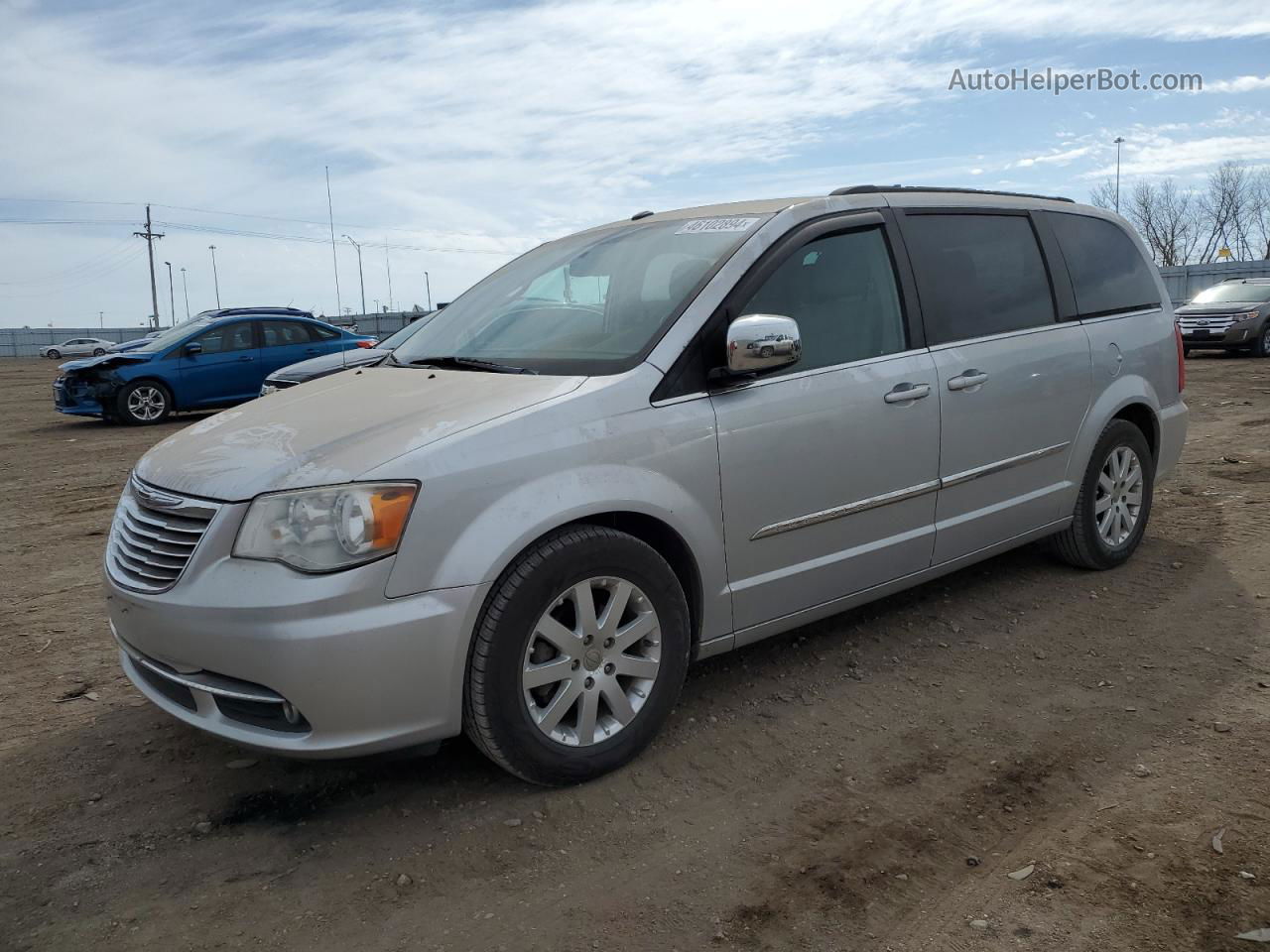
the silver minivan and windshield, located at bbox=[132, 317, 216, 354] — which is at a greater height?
windshield, located at bbox=[132, 317, 216, 354]

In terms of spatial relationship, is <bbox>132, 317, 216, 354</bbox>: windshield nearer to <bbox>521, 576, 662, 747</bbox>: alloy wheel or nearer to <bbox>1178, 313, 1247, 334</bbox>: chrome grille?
<bbox>521, 576, 662, 747</bbox>: alloy wheel

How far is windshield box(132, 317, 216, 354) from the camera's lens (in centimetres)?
1431

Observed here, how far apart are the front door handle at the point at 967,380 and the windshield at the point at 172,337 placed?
12588mm

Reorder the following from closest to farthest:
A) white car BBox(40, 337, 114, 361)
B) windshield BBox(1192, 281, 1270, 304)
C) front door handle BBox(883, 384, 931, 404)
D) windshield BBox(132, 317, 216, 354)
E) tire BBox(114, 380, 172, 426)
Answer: front door handle BBox(883, 384, 931, 404), tire BBox(114, 380, 172, 426), windshield BBox(132, 317, 216, 354), windshield BBox(1192, 281, 1270, 304), white car BBox(40, 337, 114, 361)

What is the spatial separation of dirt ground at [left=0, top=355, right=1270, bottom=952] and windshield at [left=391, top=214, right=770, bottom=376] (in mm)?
1331

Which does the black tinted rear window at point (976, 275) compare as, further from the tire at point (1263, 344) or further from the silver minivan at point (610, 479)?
the tire at point (1263, 344)

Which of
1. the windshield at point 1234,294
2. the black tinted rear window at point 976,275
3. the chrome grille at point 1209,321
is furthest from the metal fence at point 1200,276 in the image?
the black tinted rear window at point 976,275

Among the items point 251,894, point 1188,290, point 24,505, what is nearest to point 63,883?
point 251,894

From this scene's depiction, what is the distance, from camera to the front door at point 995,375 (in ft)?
13.9

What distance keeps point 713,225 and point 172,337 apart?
12.6 metres

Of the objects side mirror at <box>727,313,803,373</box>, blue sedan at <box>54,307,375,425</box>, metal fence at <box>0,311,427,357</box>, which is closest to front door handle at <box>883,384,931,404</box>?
side mirror at <box>727,313,803,373</box>

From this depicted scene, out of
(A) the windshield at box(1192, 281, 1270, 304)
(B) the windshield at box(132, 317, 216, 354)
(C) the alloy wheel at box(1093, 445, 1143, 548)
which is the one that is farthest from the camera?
(A) the windshield at box(1192, 281, 1270, 304)

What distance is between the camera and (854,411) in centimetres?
383

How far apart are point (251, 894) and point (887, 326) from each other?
289 cm
